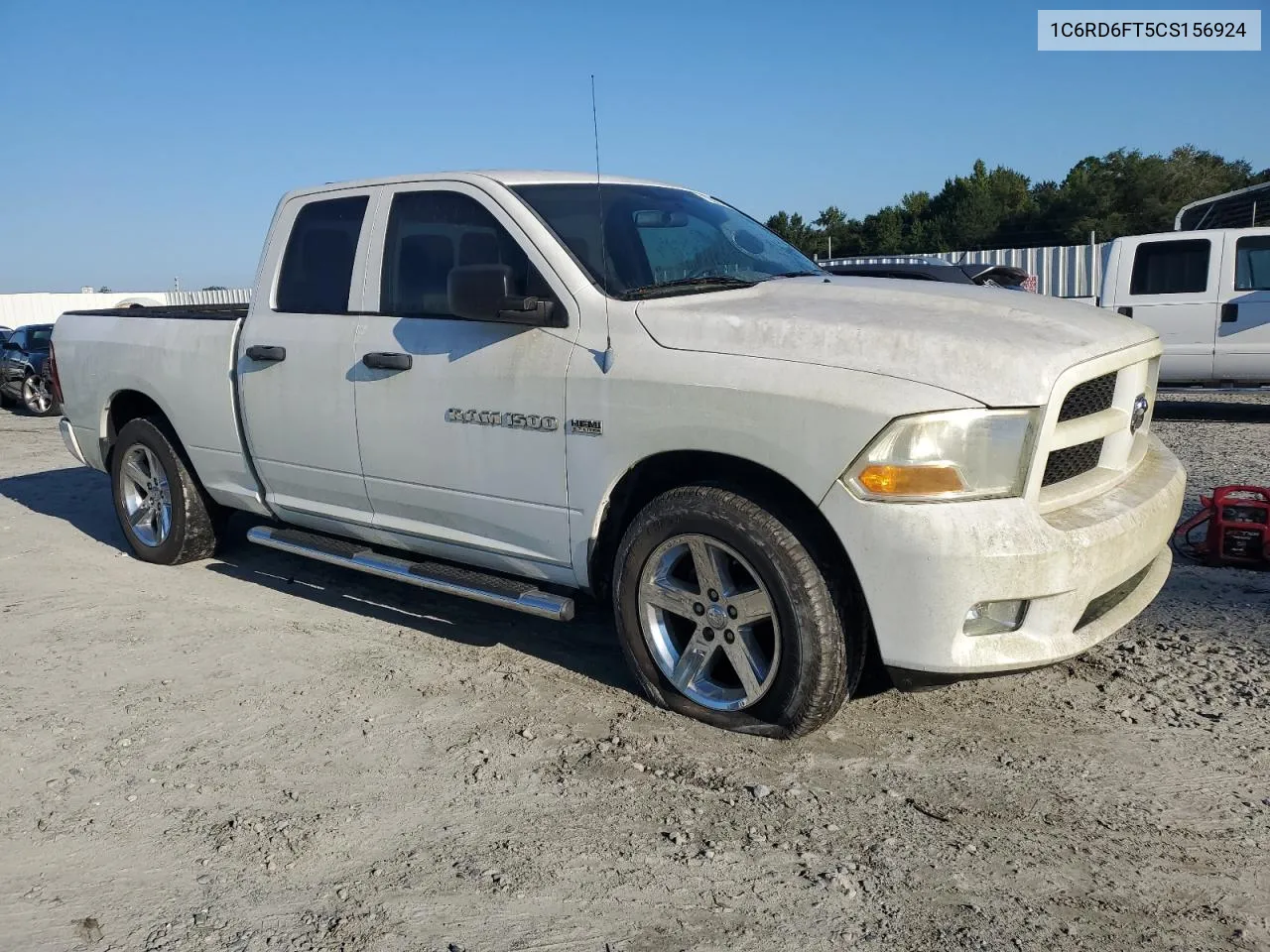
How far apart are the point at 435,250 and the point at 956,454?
2.47 meters

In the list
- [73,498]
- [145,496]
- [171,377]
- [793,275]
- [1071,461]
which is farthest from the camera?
[73,498]

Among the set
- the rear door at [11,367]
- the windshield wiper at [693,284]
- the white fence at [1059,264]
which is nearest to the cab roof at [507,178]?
the windshield wiper at [693,284]

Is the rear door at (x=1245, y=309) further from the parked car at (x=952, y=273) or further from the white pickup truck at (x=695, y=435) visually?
the white pickup truck at (x=695, y=435)

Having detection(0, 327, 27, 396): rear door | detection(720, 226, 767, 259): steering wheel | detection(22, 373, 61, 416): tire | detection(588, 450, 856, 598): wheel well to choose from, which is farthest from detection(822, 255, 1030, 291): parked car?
detection(0, 327, 27, 396): rear door

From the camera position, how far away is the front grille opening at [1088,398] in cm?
348

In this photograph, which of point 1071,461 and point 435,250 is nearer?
point 1071,461

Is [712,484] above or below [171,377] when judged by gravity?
below

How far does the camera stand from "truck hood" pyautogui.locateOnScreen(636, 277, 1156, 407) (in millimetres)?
3229

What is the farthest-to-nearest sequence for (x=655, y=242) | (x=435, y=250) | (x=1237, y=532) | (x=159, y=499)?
1. (x=159, y=499)
2. (x=1237, y=532)
3. (x=435, y=250)
4. (x=655, y=242)

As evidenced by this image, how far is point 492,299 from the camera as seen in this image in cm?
396

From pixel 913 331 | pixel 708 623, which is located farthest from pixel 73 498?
pixel 913 331

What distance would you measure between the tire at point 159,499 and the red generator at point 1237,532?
5.42m

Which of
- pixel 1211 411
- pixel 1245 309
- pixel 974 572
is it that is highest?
pixel 1245 309

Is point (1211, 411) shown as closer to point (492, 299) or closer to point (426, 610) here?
point (426, 610)
